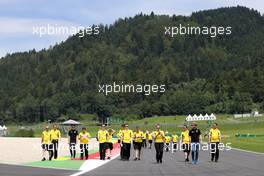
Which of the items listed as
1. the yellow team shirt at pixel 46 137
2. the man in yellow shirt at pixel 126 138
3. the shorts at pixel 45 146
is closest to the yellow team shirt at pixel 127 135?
the man in yellow shirt at pixel 126 138

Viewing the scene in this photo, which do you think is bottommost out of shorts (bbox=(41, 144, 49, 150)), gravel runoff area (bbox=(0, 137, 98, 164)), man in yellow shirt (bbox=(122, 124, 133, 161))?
gravel runoff area (bbox=(0, 137, 98, 164))

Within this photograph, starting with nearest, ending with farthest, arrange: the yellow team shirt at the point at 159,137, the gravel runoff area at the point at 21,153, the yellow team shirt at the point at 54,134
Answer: the yellow team shirt at the point at 159,137 < the gravel runoff area at the point at 21,153 < the yellow team shirt at the point at 54,134

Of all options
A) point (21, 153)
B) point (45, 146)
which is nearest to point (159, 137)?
point (45, 146)

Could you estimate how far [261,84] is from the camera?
182500mm

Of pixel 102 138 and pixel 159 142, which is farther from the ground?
pixel 102 138

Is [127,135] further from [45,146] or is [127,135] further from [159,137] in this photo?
[45,146]

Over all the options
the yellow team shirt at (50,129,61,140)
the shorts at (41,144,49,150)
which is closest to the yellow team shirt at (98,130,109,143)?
the yellow team shirt at (50,129,61,140)

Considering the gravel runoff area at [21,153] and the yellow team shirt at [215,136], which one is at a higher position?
the yellow team shirt at [215,136]

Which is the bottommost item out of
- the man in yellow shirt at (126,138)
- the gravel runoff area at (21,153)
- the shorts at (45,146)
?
the gravel runoff area at (21,153)

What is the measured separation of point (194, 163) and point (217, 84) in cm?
16268

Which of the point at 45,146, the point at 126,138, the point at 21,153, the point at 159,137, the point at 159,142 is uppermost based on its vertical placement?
the point at 159,137

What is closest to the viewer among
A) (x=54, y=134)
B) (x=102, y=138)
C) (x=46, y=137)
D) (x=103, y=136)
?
(x=102, y=138)

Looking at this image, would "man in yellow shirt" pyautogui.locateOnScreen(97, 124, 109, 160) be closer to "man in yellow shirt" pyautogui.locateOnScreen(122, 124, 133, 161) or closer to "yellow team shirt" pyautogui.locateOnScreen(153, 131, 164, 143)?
"man in yellow shirt" pyautogui.locateOnScreen(122, 124, 133, 161)

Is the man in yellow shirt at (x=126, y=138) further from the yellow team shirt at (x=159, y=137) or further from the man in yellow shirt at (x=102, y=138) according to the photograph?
the yellow team shirt at (x=159, y=137)
